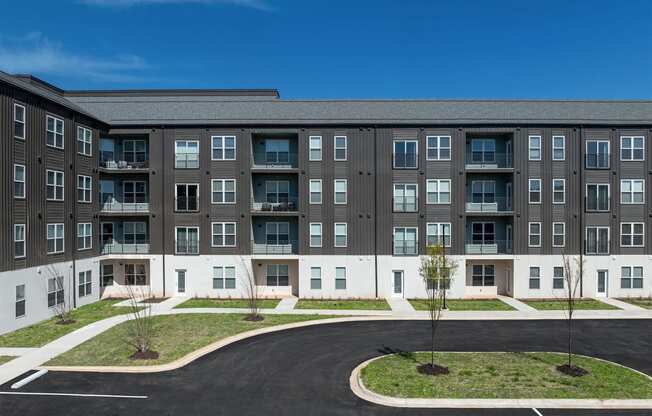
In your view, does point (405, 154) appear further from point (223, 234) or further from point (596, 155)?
point (223, 234)

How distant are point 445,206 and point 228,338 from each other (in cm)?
1784

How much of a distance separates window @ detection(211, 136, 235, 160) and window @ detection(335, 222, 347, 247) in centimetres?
917

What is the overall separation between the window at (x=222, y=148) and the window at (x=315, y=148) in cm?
569

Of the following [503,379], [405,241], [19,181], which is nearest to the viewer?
[503,379]

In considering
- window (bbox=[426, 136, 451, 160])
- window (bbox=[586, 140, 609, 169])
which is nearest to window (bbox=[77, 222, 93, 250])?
window (bbox=[426, 136, 451, 160])

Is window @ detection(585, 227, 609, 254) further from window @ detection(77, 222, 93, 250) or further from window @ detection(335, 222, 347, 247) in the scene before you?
window @ detection(77, 222, 93, 250)

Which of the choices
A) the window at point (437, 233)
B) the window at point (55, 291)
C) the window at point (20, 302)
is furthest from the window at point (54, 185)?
the window at point (437, 233)

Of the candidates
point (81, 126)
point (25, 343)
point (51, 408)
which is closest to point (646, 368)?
point (51, 408)

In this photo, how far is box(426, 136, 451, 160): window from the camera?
29438 millimetres

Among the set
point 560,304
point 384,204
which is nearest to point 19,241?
point 384,204

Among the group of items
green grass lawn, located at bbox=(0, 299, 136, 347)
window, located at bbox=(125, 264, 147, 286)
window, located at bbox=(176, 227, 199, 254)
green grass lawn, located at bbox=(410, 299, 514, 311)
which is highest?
window, located at bbox=(176, 227, 199, 254)

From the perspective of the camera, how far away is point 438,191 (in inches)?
1160

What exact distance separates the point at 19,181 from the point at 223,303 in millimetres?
13662

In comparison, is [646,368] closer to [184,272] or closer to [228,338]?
[228,338]
